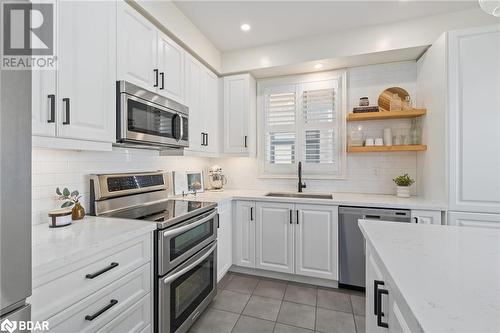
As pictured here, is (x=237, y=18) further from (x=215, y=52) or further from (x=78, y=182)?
(x=78, y=182)

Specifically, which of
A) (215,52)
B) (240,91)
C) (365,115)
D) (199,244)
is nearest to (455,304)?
(199,244)

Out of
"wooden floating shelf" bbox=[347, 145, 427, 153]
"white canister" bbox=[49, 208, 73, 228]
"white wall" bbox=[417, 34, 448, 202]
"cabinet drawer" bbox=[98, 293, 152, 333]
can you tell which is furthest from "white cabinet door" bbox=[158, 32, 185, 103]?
"white wall" bbox=[417, 34, 448, 202]

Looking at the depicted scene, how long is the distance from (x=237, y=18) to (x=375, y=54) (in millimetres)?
1522

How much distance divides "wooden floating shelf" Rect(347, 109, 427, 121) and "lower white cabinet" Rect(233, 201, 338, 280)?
3.69ft

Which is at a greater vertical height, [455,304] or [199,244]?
[455,304]

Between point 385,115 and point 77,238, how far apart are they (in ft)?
9.59

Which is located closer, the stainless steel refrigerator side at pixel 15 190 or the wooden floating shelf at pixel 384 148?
the stainless steel refrigerator side at pixel 15 190

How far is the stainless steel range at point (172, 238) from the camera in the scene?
1.47 meters

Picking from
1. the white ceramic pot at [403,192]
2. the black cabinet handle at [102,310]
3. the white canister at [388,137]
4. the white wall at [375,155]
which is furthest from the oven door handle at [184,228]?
the white canister at [388,137]

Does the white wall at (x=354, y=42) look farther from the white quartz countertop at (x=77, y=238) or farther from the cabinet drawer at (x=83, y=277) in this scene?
the cabinet drawer at (x=83, y=277)

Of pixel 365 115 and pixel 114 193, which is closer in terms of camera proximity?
pixel 114 193

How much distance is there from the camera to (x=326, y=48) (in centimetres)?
262

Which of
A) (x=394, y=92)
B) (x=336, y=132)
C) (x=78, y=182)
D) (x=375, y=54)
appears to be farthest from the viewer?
(x=336, y=132)

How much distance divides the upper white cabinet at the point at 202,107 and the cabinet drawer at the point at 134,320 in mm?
1439
